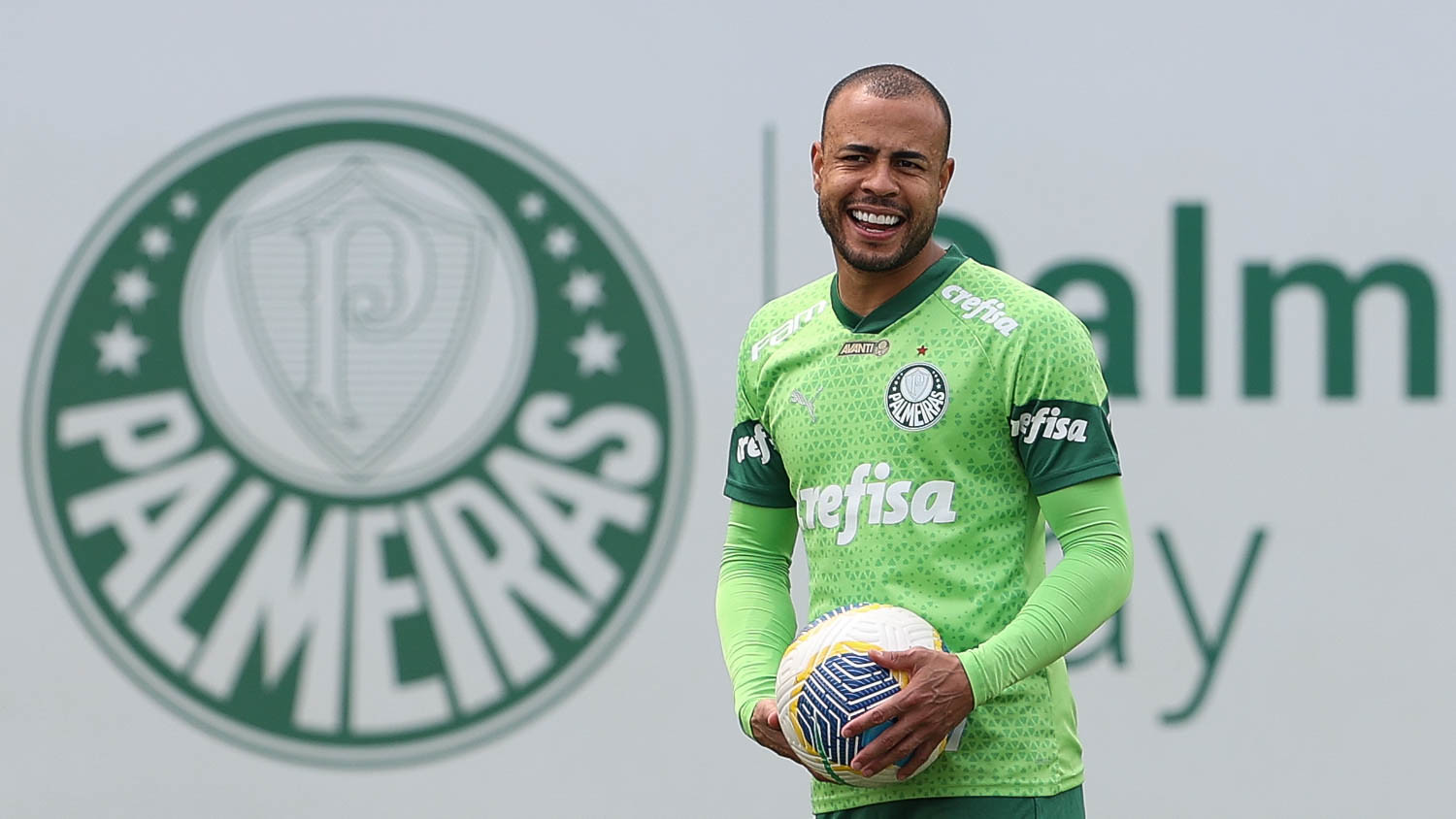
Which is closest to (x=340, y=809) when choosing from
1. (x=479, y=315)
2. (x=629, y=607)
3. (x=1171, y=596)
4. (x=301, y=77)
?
(x=629, y=607)

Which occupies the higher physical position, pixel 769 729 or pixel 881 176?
pixel 881 176

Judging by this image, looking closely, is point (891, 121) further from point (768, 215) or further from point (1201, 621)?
point (1201, 621)

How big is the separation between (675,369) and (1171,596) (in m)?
1.00

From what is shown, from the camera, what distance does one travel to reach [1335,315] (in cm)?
302

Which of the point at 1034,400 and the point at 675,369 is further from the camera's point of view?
the point at 675,369

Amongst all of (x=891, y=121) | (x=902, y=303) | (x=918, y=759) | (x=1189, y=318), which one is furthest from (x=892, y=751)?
(x=1189, y=318)

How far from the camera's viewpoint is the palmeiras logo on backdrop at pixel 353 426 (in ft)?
9.94

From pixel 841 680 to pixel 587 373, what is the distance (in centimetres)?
155

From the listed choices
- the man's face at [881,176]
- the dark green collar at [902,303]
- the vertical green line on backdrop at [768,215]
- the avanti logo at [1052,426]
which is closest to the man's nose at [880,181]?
the man's face at [881,176]

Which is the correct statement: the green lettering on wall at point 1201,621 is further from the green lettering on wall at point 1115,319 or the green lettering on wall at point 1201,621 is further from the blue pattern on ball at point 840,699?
the blue pattern on ball at point 840,699

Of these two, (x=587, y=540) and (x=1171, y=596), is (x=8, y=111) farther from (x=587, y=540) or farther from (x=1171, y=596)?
(x=1171, y=596)

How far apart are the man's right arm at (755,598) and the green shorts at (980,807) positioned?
17 centimetres

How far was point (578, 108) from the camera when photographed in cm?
305

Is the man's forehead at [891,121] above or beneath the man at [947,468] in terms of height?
above
